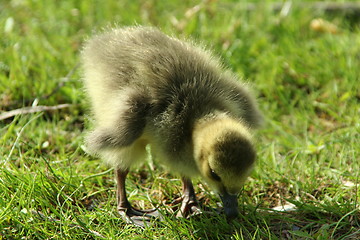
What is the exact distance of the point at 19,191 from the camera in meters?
2.97

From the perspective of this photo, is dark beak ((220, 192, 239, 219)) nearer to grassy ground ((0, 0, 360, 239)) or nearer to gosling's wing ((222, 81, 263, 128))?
grassy ground ((0, 0, 360, 239))

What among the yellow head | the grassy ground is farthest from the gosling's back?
the grassy ground

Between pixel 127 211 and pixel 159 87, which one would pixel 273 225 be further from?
pixel 159 87

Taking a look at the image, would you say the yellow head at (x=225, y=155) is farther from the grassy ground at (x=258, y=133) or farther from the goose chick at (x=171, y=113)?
the grassy ground at (x=258, y=133)

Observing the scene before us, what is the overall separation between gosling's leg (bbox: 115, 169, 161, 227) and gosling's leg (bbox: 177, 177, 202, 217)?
157 mm

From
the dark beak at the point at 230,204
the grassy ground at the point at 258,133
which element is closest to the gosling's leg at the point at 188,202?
the grassy ground at the point at 258,133

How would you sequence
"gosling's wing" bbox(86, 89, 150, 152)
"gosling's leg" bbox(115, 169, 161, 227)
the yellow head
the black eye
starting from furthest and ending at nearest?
1. "gosling's leg" bbox(115, 169, 161, 227)
2. "gosling's wing" bbox(86, 89, 150, 152)
3. the black eye
4. the yellow head

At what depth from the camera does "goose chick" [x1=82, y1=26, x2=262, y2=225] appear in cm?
275

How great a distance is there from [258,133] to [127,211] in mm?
1457

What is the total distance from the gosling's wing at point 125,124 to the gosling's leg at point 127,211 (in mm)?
347

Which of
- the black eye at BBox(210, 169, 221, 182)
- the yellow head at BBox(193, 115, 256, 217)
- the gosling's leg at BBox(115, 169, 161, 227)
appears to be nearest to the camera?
the yellow head at BBox(193, 115, 256, 217)

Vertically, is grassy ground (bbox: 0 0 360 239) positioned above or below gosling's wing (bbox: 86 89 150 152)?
below

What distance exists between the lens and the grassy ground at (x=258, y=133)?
9.82 feet

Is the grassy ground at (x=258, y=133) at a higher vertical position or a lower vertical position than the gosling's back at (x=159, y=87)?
lower
